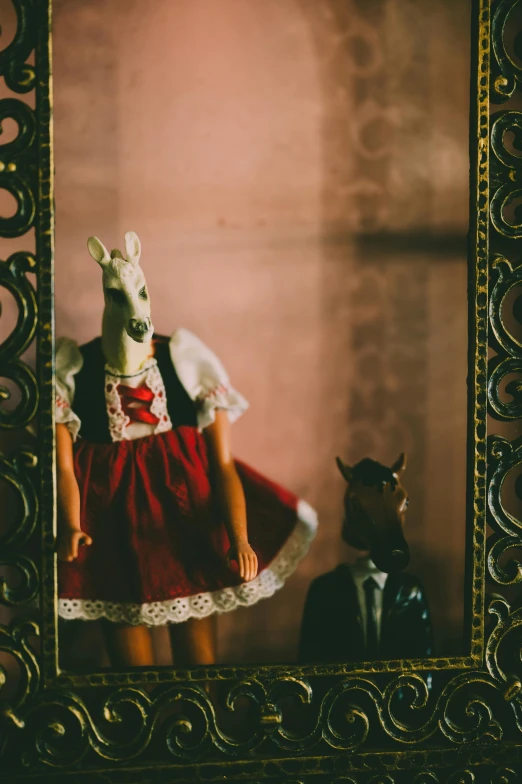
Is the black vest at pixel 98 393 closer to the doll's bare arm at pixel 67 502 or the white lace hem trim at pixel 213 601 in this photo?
the doll's bare arm at pixel 67 502

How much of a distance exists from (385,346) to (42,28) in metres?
0.46

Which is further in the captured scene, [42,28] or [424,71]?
[424,71]

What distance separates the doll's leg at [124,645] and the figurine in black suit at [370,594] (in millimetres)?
167

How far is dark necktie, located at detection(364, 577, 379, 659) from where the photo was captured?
760mm

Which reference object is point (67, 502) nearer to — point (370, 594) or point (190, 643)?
point (190, 643)

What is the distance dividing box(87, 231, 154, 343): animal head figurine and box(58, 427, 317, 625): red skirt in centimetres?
11

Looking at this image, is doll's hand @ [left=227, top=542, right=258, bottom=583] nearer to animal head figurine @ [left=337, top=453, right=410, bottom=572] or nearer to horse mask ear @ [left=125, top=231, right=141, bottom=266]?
animal head figurine @ [left=337, top=453, right=410, bottom=572]

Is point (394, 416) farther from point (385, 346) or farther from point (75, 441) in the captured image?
point (75, 441)

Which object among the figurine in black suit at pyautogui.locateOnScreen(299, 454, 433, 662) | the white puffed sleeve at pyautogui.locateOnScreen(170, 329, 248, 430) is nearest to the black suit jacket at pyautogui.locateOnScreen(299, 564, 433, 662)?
the figurine in black suit at pyautogui.locateOnScreen(299, 454, 433, 662)

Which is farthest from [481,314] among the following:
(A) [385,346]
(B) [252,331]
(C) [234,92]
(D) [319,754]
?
(D) [319,754]

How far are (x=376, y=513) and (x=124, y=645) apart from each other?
0.28 m

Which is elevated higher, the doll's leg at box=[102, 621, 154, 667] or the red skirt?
the red skirt

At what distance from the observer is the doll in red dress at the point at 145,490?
0.71 m

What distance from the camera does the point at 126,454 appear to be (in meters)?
0.73
